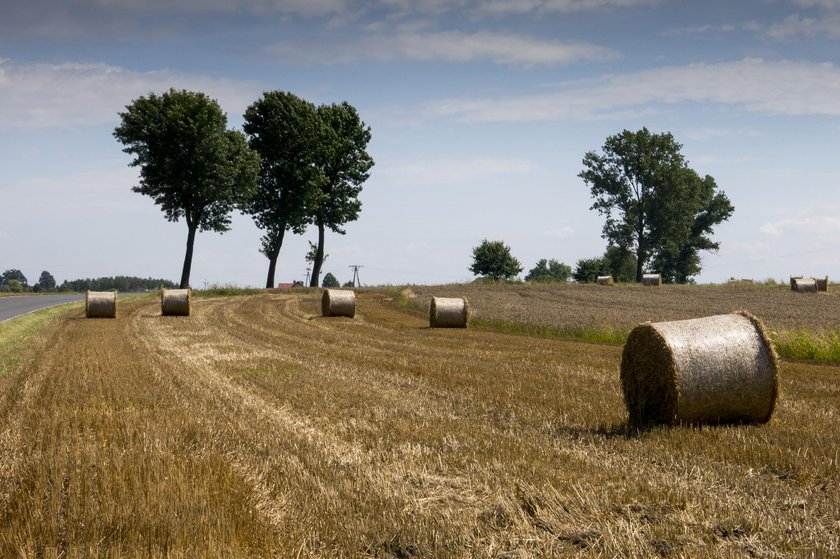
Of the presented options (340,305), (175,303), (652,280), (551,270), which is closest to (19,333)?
(175,303)

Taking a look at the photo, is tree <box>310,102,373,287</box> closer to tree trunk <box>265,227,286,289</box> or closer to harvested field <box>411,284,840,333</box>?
tree trunk <box>265,227,286,289</box>

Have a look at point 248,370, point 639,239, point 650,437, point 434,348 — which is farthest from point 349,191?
point 650,437

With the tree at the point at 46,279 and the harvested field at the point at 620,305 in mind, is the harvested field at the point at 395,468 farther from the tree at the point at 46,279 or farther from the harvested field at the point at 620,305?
the tree at the point at 46,279

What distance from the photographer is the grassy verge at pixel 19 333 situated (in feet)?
59.3

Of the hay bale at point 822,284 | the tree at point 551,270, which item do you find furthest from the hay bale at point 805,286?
the tree at point 551,270

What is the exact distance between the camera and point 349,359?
18453 millimetres

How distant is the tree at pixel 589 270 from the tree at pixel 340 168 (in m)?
29.7

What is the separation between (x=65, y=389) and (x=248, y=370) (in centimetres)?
375

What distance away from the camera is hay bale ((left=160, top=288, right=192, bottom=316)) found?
33.8 meters

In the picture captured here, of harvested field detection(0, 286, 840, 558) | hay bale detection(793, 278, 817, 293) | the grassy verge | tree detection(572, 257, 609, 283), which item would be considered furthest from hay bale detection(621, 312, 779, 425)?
tree detection(572, 257, 609, 283)

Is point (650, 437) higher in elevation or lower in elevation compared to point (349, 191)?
lower

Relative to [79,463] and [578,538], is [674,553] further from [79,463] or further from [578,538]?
[79,463]

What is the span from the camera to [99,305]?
1303 inches

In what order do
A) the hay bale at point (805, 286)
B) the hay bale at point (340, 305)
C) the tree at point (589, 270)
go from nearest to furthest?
the hay bale at point (340, 305), the hay bale at point (805, 286), the tree at point (589, 270)
